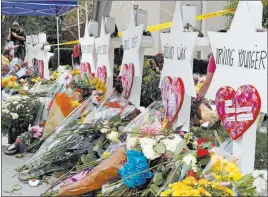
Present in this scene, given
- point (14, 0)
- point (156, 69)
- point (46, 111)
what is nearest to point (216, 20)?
point (14, 0)

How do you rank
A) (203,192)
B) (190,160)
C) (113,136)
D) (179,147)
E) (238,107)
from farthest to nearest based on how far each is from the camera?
(113,136) → (238,107) → (179,147) → (190,160) → (203,192)

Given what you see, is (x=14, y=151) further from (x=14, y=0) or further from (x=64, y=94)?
(x=14, y=0)

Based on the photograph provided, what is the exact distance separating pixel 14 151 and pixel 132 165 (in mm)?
2199

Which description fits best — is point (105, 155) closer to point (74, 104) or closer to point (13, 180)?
point (13, 180)

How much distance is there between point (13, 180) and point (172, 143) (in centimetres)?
153

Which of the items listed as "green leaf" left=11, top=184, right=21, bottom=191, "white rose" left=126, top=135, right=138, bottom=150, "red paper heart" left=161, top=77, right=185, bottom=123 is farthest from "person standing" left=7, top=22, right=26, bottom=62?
"white rose" left=126, top=135, right=138, bottom=150

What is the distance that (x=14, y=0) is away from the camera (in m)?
8.84

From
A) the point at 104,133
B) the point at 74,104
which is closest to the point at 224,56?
the point at 104,133

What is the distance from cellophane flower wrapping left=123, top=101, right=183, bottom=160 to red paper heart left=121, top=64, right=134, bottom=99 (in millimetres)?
937

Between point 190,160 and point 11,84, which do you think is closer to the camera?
point 190,160

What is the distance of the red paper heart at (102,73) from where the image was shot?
15.3 feet

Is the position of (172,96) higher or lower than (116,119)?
higher

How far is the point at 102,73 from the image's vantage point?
15.5 feet

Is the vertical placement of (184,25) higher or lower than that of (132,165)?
higher
